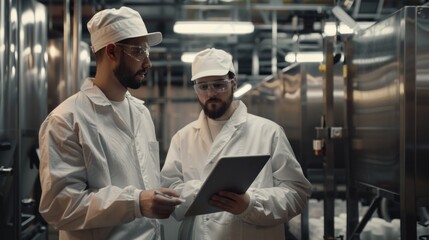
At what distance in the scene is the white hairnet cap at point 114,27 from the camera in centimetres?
197

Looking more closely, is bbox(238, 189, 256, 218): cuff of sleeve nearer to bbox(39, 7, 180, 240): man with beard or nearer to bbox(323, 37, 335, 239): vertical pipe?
bbox(39, 7, 180, 240): man with beard

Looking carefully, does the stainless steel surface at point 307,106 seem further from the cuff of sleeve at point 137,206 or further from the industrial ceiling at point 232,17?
the cuff of sleeve at point 137,206

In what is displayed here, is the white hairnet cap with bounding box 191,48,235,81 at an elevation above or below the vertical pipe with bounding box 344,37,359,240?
above

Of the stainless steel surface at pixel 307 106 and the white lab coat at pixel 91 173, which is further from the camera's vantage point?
the stainless steel surface at pixel 307 106

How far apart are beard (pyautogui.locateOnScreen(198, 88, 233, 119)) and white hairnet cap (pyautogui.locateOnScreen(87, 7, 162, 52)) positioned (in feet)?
1.40

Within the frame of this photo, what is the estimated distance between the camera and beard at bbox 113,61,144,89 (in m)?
1.99

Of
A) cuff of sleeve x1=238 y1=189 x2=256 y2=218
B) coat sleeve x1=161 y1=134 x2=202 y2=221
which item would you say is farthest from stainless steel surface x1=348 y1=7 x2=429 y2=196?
coat sleeve x1=161 y1=134 x2=202 y2=221

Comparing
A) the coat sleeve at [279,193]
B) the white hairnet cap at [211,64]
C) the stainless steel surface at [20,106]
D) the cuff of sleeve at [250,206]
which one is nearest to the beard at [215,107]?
the white hairnet cap at [211,64]

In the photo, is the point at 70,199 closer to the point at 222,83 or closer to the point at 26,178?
the point at 222,83

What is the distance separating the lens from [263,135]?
7.58 ft

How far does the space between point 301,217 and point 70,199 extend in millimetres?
2790

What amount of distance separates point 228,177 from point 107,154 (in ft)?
1.32

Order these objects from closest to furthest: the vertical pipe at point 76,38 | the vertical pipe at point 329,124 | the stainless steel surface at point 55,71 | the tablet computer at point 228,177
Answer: the tablet computer at point 228,177
the vertical pipe at point 329,124
the vertical pipe at point 76,38
the stainless steel surface at point 55,71

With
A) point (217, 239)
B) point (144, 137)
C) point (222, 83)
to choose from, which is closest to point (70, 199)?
point (144, 137)
